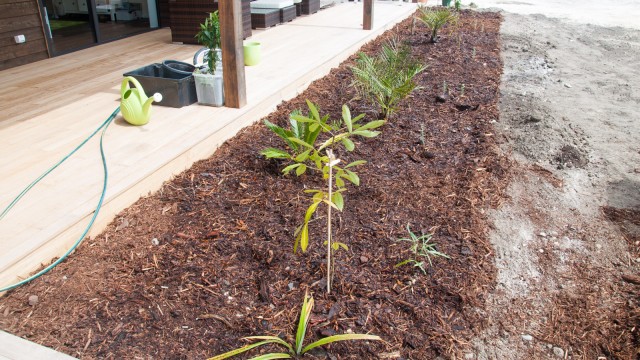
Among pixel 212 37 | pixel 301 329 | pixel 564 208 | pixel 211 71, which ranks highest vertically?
pixel 212 37

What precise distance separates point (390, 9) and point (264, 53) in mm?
3855

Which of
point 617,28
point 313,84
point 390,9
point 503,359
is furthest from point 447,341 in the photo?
point 617,28

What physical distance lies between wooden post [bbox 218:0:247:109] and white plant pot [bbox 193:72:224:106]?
0.04 m

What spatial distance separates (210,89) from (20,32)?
2195 millimetres

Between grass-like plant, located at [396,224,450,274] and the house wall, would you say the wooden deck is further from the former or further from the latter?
grass-like plant, located at [396,224,450,274]

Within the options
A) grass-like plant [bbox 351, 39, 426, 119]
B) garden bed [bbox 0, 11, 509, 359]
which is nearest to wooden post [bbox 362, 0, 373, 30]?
grass-like plant [bbox 351, 39, 426, 119]

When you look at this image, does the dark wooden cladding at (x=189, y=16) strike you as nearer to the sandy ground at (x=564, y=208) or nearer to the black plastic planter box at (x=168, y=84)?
the black plastic planter box at (x=168, y=84)

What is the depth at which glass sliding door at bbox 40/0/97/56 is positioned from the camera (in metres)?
4.63

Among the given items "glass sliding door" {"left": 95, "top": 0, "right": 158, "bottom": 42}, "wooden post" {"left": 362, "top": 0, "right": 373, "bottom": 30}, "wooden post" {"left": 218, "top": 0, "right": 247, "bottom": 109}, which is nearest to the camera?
"wooden post" {"left": 218, "top": 0, "right": 247, "bottom": 109}

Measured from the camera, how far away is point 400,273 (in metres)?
2.06

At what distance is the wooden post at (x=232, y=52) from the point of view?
3.14 metres

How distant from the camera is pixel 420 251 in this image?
2162 mm

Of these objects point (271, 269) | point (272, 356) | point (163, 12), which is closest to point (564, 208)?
point (271, 269)

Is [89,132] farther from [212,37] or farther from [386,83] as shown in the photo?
[386,83]
